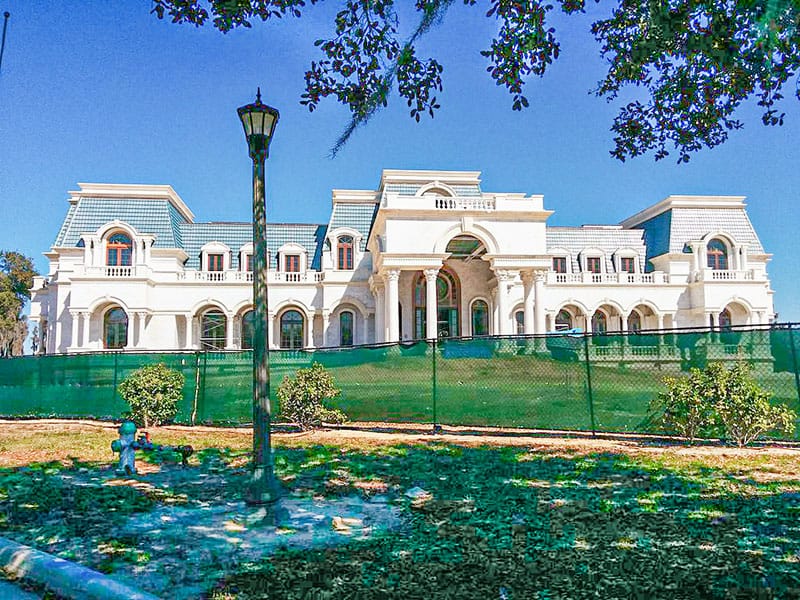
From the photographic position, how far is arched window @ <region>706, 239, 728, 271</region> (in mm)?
36156

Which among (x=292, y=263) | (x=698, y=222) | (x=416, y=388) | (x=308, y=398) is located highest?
(x=698, y=222)

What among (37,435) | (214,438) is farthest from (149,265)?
(214,438)

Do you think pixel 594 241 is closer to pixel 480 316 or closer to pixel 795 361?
pixel 480 316

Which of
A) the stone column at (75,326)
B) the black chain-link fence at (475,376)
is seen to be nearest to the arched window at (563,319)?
the black chain-link fence at (475,376)

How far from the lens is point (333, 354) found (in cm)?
1267

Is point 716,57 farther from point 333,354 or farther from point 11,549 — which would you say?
point 333,354

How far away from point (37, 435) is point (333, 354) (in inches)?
249

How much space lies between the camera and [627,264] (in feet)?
123

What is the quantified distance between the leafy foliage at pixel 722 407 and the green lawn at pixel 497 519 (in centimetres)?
72

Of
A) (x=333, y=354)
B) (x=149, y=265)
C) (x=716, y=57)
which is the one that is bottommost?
(x=333, y=354)

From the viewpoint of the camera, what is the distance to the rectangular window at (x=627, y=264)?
37.4 meters

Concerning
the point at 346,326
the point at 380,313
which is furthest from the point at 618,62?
the point at 346,326

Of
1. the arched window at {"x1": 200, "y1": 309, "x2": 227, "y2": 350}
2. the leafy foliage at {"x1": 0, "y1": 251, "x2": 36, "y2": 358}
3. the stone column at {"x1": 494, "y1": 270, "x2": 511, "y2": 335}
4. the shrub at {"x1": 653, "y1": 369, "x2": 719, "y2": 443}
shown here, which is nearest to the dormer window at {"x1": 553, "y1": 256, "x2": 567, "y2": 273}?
the stone column at {"x1": 494, "y1": 270, "x2": 511, "y2": 335}

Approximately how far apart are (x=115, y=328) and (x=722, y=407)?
107 ft
